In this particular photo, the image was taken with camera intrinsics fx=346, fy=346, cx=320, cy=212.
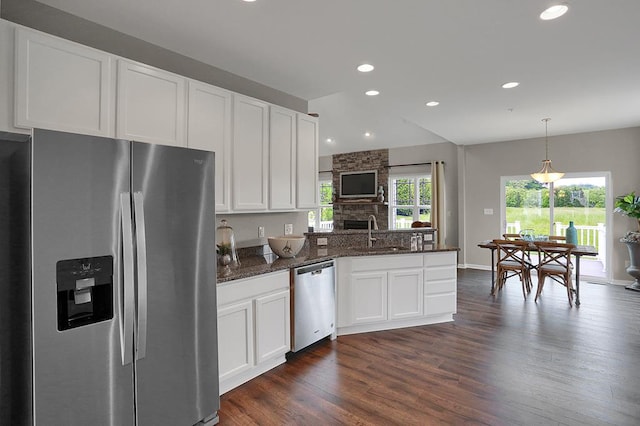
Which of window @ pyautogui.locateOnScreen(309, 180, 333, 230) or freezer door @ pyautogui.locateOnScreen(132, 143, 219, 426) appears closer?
freezer door @ pyautogui.locateOnScreen(132, 143, 219, 426)

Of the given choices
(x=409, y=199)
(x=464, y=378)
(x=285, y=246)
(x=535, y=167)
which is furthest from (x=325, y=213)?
(x=464, y=378)

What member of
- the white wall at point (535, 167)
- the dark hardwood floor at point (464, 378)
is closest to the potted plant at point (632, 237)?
the white wall at point (535, 167)

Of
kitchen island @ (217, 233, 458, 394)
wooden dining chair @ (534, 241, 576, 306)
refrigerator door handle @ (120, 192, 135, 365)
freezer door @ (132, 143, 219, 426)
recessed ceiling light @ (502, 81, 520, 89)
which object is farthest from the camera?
wooden dining chair @ (534, 241, 576, 306)

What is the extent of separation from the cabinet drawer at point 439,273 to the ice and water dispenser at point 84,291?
3.14m

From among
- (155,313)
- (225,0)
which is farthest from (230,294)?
(225,0)

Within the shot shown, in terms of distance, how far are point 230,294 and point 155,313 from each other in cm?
64

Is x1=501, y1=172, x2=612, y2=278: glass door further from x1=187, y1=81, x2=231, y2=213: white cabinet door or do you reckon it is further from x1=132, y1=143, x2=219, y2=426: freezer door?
x1=132, y1=143, x2=219, y2=426: freezer door

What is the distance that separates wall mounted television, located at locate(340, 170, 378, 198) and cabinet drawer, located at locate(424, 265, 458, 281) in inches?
192

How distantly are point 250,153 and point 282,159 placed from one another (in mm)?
432

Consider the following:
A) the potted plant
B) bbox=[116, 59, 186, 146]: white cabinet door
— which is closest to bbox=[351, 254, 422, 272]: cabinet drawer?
bbox=[116, 59, 186, 146]: white cabinet door

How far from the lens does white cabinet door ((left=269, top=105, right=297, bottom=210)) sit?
3.42 metres

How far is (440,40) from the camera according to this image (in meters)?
2.72

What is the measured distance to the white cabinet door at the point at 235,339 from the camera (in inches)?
94.0

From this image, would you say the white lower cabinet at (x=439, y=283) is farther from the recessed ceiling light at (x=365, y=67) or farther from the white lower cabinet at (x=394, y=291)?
the recessed ceiling light at (x=365, y=67)
